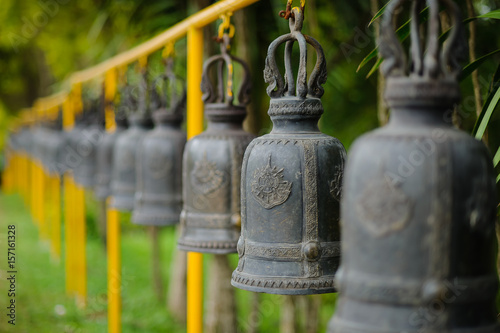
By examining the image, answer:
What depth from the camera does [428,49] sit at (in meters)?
1.49

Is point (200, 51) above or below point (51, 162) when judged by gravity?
above

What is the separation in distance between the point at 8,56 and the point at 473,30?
57.6ft

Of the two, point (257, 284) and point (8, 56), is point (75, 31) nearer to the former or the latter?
point (257, 284)

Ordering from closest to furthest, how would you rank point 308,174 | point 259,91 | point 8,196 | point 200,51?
point 308,174 < point 200,51 < point 259,91 < point 8,196

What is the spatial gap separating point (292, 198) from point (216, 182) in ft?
2.58

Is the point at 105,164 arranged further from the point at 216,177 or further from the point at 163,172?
the point at 216,177

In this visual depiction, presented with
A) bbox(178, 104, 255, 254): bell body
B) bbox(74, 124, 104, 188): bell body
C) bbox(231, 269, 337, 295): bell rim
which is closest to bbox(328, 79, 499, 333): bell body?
bbox(231, 269, 337, 295): bell rim

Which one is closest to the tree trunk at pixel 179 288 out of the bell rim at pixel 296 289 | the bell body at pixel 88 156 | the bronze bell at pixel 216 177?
the bell body at pixel 88 156

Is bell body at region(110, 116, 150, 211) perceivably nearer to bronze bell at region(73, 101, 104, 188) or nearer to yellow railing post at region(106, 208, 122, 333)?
bronze bell at region(73, 101, 104, 188)

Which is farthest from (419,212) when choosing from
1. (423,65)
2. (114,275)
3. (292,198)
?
(114,275)

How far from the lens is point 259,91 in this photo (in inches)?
230

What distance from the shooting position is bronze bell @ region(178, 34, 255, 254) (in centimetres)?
276

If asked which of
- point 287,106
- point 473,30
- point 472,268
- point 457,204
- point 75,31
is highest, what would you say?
point 75,31

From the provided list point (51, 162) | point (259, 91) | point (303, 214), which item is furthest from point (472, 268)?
point (51, 162)
